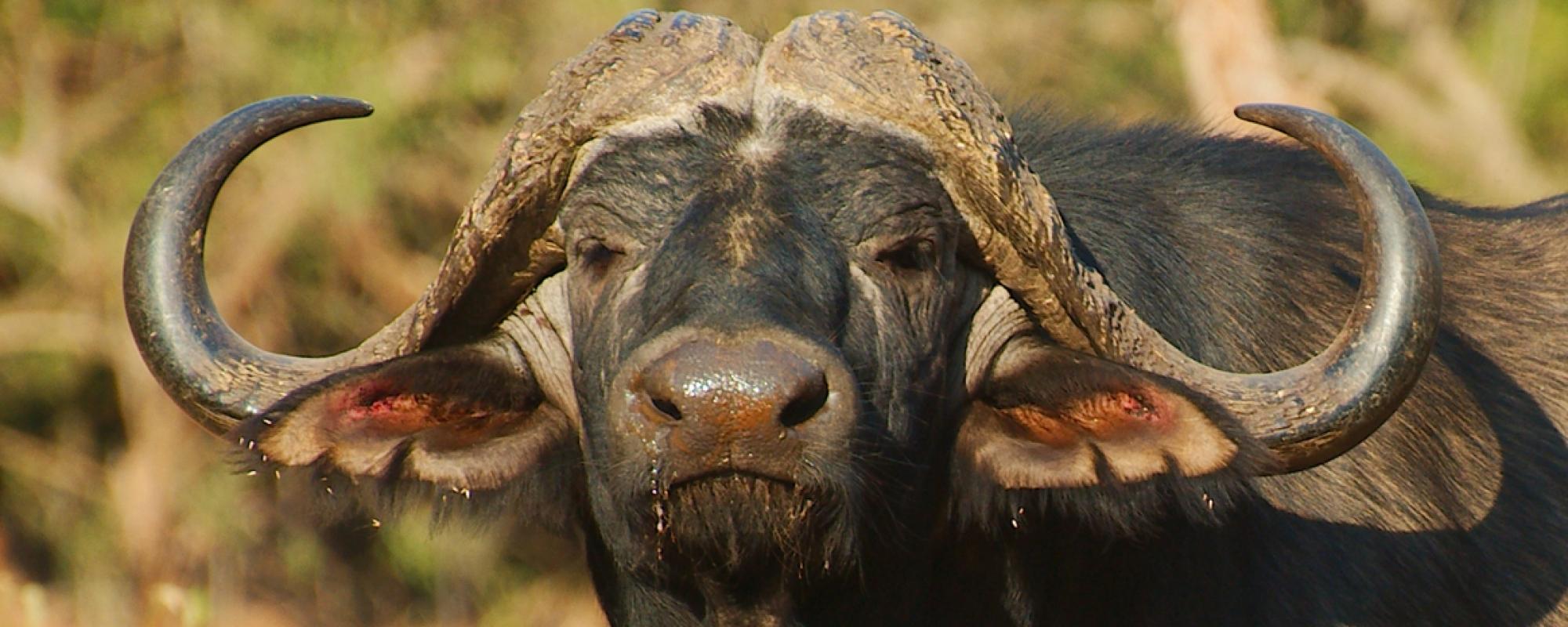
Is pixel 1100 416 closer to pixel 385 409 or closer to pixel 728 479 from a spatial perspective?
pixel 728 479

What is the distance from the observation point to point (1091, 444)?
4.02m

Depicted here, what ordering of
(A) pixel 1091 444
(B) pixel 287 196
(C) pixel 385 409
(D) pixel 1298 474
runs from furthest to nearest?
(B) pixel 287 196
(D) pixel 1298 474
(C) pixel 385 409
(A) pixel 1091 444

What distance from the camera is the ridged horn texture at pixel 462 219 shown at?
4102 mm

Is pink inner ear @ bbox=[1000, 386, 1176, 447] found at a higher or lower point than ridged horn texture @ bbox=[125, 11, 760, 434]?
lower

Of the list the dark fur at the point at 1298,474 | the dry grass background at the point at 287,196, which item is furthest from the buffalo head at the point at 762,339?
the dry grass background at the point at 287,196

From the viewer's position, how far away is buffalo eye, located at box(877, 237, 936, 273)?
13.2 ft

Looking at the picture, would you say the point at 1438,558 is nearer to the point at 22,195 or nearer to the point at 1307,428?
the point at 1307,428

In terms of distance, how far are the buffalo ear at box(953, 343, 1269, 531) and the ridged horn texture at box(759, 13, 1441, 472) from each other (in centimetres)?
9

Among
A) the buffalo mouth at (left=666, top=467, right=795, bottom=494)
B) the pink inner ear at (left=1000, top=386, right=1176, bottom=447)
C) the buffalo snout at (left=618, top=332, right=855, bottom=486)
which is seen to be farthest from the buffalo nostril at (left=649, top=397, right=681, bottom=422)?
the pink inner ear at (left=1000, top=386, right=1176, bottom=447)

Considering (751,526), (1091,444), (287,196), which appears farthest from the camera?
(287,196)

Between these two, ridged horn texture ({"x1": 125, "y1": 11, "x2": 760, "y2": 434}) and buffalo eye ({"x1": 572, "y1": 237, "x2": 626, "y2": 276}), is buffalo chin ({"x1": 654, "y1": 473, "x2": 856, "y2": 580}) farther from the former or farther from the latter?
ridged horn texture ({"x1": 125, "y1": 11, "x2": 760, "y2": 434})

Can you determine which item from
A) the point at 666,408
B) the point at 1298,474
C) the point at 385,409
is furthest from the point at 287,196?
the point at 666,408

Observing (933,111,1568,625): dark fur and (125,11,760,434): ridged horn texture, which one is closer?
(125,11,760,434): ridged horn texture

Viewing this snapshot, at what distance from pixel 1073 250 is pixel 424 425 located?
146 cm
